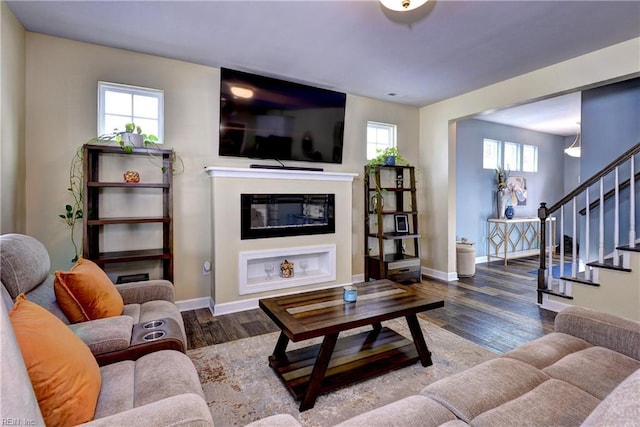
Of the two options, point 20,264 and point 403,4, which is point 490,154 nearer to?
point 403,4

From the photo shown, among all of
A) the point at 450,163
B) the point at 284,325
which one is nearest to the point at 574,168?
the point at 450,163

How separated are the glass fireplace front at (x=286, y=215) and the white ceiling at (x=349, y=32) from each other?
148 cm

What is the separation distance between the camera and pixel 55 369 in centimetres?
102

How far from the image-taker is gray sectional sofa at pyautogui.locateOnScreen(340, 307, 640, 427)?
101 cm

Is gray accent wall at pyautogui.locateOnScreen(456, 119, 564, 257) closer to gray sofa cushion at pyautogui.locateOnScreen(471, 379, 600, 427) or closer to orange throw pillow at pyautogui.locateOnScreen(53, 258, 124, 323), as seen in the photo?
gray sofa cushion at pyautogui.locateOnScreen(471, 379, 600, 427)

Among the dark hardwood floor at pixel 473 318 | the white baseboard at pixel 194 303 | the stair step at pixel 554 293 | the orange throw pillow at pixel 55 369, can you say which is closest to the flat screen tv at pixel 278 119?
the white baseboard at pixel 194 303

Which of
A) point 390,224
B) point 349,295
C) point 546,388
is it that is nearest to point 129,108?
point 349,295

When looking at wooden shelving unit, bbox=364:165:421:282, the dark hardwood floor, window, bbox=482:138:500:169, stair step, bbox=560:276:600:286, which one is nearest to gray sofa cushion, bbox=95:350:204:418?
the dark hardwood floor

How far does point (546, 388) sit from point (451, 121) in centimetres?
412

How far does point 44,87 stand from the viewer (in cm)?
287

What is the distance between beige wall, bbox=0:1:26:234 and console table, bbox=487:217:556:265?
679 centimetres

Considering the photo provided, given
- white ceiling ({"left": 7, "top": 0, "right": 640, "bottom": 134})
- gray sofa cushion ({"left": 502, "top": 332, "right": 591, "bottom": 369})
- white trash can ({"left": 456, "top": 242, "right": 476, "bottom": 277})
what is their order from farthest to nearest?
white trash can ({"left": 456, "top": 242, "right": 476, "bottom": 277}) → white ceiling ({"left": 7, "top": 0, "right": 640, "bottom": 134}) → gray sofa cushion ({"left": 502, "top": 332, "right": 591, "bottom": 369})

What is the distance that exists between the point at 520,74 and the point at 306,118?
101 inches

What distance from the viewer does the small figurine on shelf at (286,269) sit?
3.88 meters
